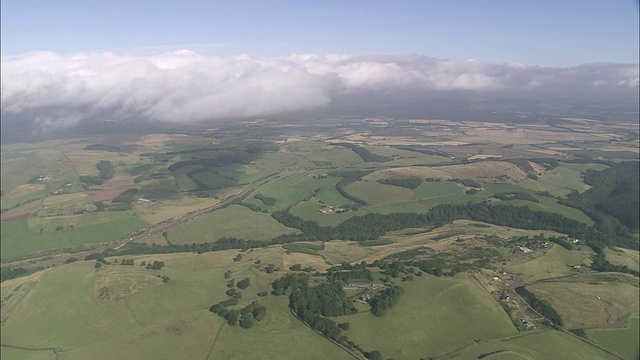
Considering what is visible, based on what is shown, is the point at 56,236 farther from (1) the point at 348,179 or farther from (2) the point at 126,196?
(1) the point at 348,179

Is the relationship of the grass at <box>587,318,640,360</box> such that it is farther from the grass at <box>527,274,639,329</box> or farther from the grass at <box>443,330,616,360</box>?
the grass at <box>443,330,616,360</box>

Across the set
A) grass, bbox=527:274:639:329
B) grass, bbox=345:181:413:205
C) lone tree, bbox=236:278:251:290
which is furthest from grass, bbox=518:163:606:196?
lone tree, bbox=236:278:251:290

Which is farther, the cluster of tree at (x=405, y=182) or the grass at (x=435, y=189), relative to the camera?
the cluster of tree at (x=405, y=182)

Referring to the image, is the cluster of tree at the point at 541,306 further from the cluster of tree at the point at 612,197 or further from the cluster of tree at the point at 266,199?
the cluster of tree at the point at 266,199

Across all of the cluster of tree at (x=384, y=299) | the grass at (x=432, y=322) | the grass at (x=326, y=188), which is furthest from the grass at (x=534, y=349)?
the grass at (x=326, y=188)

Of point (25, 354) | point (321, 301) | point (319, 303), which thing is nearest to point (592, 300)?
point (321, 301)

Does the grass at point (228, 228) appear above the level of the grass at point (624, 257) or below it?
below
